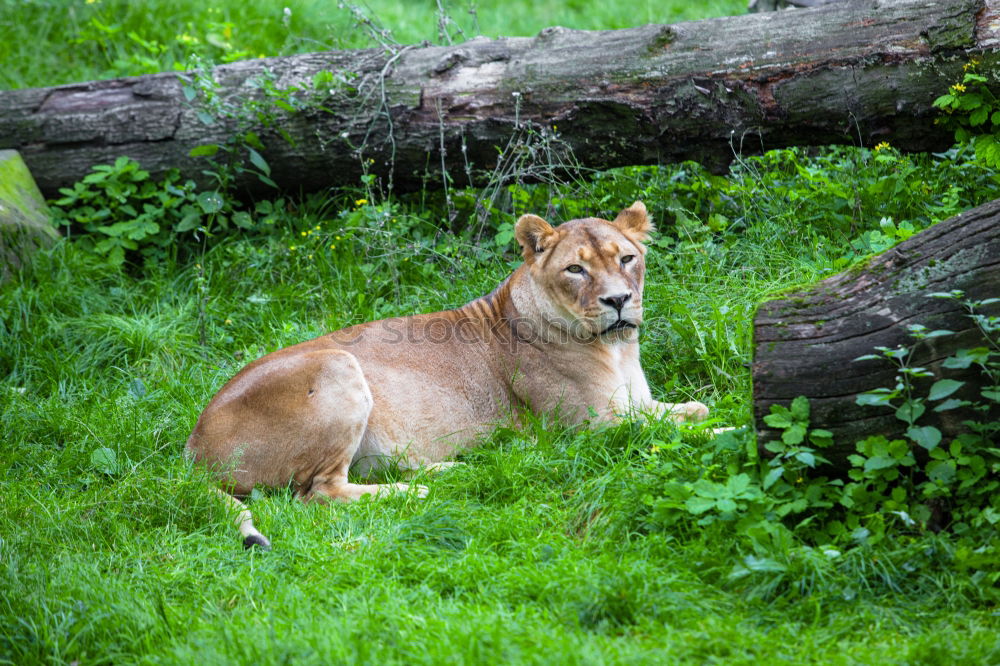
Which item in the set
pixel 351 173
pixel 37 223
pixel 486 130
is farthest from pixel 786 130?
pixel 37 223

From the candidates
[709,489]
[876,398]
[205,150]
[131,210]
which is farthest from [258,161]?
[876,398]

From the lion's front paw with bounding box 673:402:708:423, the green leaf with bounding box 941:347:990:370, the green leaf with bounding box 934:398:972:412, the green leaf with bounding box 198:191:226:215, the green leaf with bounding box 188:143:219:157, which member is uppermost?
the green leaf with bounding box 188:143:219:157

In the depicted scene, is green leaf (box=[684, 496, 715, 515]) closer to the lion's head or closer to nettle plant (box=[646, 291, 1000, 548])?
nettle plant (box=[646, 291, 1000, 548])

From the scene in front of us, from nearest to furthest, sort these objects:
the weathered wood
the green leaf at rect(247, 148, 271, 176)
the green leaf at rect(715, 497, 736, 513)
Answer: the green leaf at rect(715, 497, 736, 513), the weathered wood, the green leaf at rect(247, 148, 271, 176)

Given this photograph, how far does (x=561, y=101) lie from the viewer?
22.9ft

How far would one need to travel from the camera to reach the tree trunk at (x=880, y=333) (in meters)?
3.92

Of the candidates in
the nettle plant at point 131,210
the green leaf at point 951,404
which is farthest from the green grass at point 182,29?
the green leaf at point 951,404

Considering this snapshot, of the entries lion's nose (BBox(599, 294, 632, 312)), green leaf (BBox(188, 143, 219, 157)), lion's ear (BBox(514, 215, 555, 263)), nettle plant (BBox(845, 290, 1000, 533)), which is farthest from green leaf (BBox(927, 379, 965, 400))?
green leaf (BBox(188, 143, 219, 157))

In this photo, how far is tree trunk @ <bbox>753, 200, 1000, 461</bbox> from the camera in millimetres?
3922

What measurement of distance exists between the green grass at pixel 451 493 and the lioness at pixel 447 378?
21cm

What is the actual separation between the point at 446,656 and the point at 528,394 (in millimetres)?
2480

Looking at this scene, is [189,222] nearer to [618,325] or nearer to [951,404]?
[618,325]

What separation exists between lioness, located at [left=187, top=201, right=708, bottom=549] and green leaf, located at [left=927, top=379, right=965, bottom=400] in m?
1.67

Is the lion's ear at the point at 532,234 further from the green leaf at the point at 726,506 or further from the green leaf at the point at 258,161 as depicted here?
the green leaf at the point at 258,161
